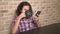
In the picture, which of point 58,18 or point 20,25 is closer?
point 20,25

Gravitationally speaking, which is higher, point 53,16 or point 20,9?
point 20,9

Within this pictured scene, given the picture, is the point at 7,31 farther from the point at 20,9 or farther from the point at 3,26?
the point at 20,9

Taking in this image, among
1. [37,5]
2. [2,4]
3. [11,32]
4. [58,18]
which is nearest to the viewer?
[2,4]

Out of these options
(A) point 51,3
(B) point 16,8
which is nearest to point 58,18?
(A) point 51,3

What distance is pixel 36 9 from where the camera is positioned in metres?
2.56

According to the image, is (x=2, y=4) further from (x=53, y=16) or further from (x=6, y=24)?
(x=53, y=16)

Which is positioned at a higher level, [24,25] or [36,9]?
[36,9]

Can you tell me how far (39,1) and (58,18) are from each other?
30.6 inches

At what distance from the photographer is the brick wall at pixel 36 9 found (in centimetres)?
207

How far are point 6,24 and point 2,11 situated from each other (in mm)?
216

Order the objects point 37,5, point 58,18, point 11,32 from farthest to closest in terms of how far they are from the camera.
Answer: point 58,18 < point 37,5 < point 11,32

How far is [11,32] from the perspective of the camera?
2172mm

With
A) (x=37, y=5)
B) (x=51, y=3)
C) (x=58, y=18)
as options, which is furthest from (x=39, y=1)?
(x=58, y=18)

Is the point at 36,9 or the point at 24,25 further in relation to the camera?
the point at 36,9
